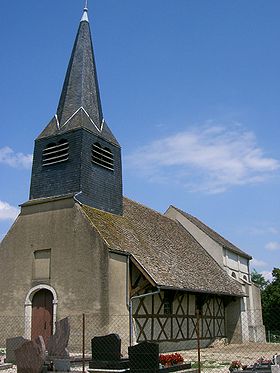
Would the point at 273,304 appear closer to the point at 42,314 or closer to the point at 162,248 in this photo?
the point at 162,248

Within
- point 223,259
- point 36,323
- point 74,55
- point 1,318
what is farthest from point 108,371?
point 223,259

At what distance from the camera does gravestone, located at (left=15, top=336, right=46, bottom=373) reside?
35.8ft

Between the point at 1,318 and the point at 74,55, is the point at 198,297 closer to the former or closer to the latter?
the point at 1,318

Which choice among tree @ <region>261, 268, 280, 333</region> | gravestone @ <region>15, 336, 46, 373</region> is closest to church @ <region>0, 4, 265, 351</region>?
gravestone @ <region>15, 336, 46, 373</region>

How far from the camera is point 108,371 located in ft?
37.9

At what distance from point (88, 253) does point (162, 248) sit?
5.19 meters

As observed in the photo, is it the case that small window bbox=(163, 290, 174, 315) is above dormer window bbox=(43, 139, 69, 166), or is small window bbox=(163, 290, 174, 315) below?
below

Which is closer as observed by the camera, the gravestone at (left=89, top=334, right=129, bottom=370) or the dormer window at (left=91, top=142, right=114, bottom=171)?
the gravestone at (left=89, top=334, right=129, bottom=370)

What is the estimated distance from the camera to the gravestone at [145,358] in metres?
11.1

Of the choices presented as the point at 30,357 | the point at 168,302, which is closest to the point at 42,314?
the point at 168,302

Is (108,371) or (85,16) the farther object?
(85,16)

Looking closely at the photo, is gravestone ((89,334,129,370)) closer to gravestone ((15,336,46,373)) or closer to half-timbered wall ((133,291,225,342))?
gravestone ((15,336,46,373))

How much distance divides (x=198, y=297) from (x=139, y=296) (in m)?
5.74

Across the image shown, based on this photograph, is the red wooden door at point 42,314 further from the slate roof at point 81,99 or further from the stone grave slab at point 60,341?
the slate roof at point 81,99
